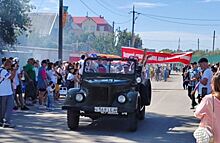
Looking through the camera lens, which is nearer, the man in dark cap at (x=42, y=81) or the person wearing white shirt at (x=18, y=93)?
the person wearing white shirt at (x=18, y=93)

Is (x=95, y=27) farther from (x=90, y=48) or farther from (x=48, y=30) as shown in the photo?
(x=90, y=48)

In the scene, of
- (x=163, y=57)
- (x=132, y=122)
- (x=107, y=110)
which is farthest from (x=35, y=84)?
(x=163, y=57)

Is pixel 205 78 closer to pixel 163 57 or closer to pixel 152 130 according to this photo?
pixel 152 130

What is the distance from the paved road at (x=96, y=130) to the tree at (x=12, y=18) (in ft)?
22.8

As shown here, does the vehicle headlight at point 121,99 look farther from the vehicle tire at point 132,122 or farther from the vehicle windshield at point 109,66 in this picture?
the vehicle windshield at point 109,66

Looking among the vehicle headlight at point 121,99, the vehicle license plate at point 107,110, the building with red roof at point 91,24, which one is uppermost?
the building with red roof at point 91,24

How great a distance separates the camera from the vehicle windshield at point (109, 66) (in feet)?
40.0

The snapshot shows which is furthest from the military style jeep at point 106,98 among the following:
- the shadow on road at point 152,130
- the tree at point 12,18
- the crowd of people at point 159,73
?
the crowd of people at point 159,73

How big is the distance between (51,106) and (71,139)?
19.7 feet

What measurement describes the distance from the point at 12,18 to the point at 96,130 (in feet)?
37.7

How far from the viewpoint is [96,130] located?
11078 mm

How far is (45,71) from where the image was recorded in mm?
15398

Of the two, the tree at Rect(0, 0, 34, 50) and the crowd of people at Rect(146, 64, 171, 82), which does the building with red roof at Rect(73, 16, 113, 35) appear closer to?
the crowd of people at Rect(146, 64, 171, 82)

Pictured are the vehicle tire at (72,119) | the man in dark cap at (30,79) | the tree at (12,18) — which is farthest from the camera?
the tree at (12,18)
